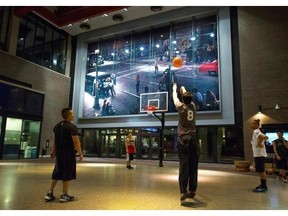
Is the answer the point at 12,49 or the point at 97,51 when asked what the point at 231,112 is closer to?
the point at 97,51

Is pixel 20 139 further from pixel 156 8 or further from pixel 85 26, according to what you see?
pixel 156 8

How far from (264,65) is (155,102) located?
254 inches

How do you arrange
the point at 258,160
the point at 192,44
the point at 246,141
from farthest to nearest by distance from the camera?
the point at 192,44
the point at 246,141
the point at 258,160

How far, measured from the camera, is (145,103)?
14.6 m

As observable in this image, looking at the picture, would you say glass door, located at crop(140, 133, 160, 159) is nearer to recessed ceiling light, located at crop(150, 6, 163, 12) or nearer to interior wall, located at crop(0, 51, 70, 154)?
interior wall, located at crop(0, 51, 70, 154)

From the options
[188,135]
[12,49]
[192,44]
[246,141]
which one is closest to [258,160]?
[188,135]

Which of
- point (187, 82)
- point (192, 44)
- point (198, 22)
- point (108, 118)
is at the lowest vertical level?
point (108, 118)

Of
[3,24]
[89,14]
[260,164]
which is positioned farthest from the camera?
[89,14]

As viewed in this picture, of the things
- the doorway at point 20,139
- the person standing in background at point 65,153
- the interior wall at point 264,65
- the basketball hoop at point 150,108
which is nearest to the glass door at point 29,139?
the doorway at point 20,139

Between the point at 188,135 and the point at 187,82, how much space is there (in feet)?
42.3

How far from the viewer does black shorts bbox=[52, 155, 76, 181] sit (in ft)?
13.1

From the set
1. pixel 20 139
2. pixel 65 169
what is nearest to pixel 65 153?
pixel 65 169

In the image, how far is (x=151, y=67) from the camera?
58.9 feet

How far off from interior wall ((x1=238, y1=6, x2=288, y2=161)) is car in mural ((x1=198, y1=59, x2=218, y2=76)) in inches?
69.3
